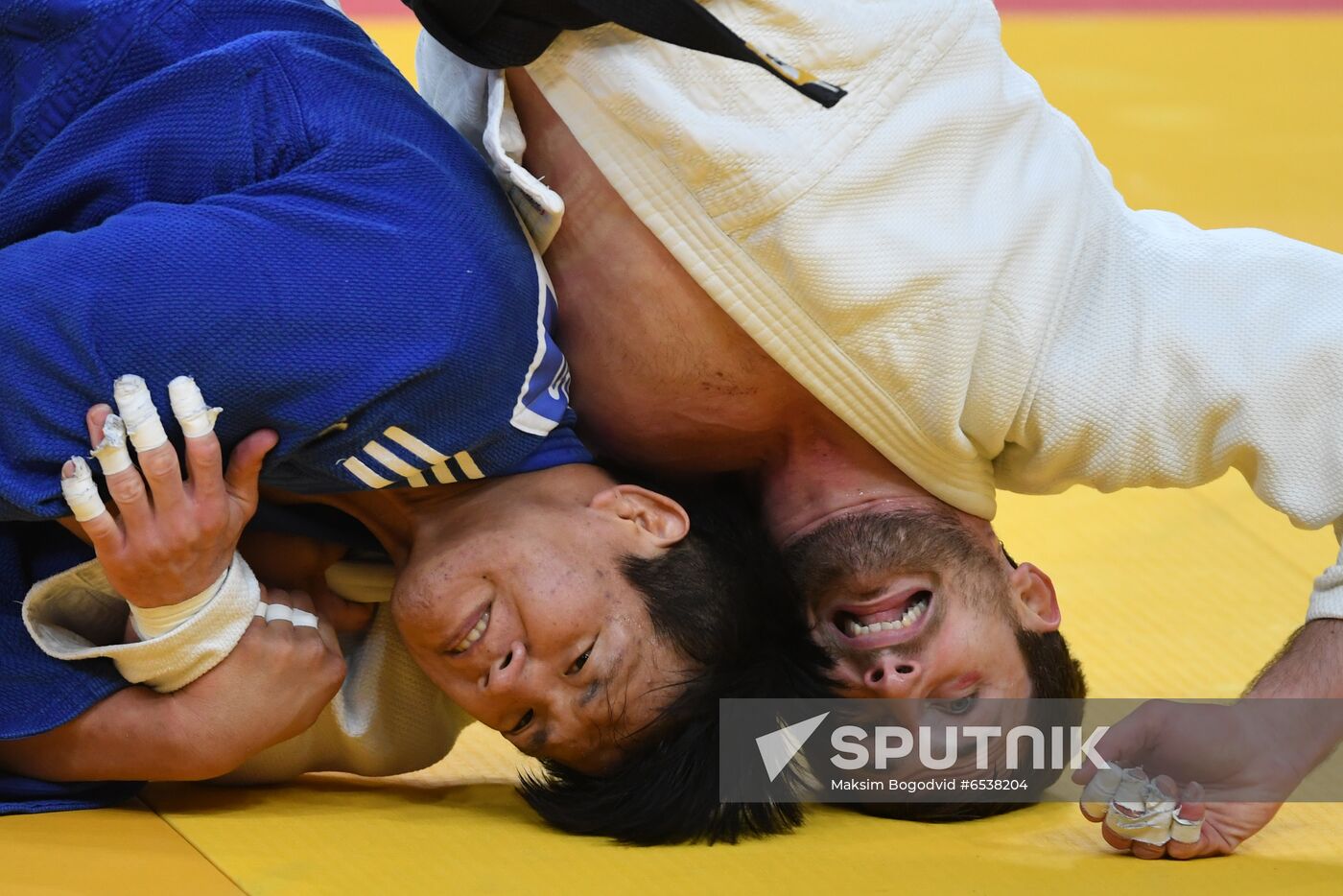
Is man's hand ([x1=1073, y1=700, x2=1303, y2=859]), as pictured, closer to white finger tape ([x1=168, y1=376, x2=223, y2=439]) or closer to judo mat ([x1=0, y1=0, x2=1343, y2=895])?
judo mat ([x1=0, y1=0, x2=1343, y2=895])

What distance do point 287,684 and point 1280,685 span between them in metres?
1.17

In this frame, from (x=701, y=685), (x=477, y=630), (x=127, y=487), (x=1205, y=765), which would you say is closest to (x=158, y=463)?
(x=127, y=487)

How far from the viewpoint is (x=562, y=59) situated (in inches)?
75.0

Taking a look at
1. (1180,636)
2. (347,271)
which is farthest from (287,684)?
(1180,636)

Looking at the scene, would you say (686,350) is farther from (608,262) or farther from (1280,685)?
(1280,685)

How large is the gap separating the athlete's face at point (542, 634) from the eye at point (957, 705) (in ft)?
1.07

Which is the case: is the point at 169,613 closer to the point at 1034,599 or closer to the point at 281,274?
the point at 281,274

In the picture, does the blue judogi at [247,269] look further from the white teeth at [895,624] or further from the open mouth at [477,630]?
the white teeth at [895,624]

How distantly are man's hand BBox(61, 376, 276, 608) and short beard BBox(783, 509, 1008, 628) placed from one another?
70 cm

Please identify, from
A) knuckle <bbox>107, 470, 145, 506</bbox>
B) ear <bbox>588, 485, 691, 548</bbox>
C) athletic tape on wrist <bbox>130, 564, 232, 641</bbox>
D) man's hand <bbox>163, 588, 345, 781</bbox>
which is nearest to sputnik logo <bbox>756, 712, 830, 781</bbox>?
ear <bbox>588, 485, 691, 548</bbox>

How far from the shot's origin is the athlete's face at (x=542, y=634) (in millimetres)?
1834

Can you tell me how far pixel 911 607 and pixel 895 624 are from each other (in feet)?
0.11

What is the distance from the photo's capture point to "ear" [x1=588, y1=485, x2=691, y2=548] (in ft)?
6.40

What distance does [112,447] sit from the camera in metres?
1.60
